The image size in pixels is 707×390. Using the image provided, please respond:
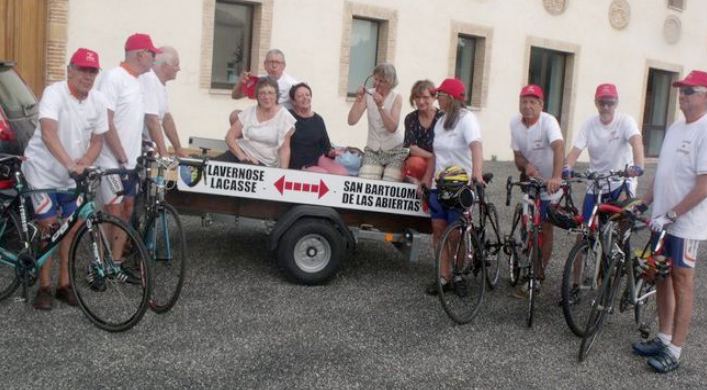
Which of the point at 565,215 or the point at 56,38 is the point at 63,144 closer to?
the point at 565,215

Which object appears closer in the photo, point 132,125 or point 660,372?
point 660,372

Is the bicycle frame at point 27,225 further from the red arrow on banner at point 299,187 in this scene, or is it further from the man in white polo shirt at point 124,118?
the red arrow on banner at point 299,187

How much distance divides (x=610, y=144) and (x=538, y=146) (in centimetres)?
56

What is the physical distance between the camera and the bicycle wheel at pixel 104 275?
193 inches

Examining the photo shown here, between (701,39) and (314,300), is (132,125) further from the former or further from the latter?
(701,39)

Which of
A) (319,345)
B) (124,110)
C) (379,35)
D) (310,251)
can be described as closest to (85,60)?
(124,110)

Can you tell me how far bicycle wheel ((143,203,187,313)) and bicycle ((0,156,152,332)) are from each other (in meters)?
0.32

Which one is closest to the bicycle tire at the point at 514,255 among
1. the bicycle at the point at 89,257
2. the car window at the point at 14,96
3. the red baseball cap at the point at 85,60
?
the bicycle at the point at 89,257

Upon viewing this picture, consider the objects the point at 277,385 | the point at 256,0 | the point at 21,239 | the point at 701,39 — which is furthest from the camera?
the point at 701,39

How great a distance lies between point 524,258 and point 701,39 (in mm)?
21556

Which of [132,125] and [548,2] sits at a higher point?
[548,2]

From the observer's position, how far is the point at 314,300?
5852mm

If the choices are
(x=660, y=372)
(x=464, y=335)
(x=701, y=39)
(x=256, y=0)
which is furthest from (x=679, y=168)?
(x=701, y=39)

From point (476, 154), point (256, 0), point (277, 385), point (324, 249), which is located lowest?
point (277, 385)
